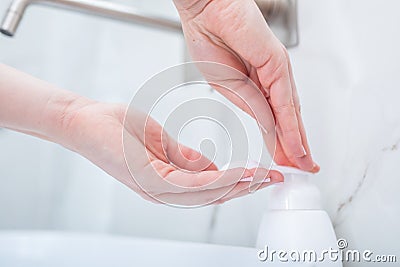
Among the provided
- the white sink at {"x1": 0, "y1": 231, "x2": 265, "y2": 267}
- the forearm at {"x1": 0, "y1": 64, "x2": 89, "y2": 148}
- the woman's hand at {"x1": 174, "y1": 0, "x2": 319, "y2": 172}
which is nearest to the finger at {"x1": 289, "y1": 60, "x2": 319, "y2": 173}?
the woman's hand at {"x1": 174, "y1": 0, "x2": 319, "y2": 172}

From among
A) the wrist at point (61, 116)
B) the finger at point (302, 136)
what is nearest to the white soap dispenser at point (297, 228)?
the finger at point (302, 136)

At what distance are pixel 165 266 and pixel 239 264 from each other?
7 cm

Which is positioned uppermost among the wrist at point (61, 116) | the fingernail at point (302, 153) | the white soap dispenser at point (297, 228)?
the wrist at point (61, 116)

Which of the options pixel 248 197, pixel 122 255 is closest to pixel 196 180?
pixel 122 255

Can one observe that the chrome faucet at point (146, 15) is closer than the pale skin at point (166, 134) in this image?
No

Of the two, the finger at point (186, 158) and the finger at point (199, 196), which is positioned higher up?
the finger at point (186, 158)

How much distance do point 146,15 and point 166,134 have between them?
9.9 inches

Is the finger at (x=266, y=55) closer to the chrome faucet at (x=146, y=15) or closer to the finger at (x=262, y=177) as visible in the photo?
the finger at (x=262, y=177)

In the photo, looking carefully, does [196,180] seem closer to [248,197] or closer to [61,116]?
[61,116]

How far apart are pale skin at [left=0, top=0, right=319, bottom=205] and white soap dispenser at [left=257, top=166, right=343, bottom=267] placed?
0.09 ft

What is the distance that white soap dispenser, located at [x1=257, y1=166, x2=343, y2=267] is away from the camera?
48cm

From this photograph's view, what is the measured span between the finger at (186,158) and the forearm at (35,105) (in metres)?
0.09

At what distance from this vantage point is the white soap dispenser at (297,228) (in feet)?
1.57

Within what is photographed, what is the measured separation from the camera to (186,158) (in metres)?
0.45
